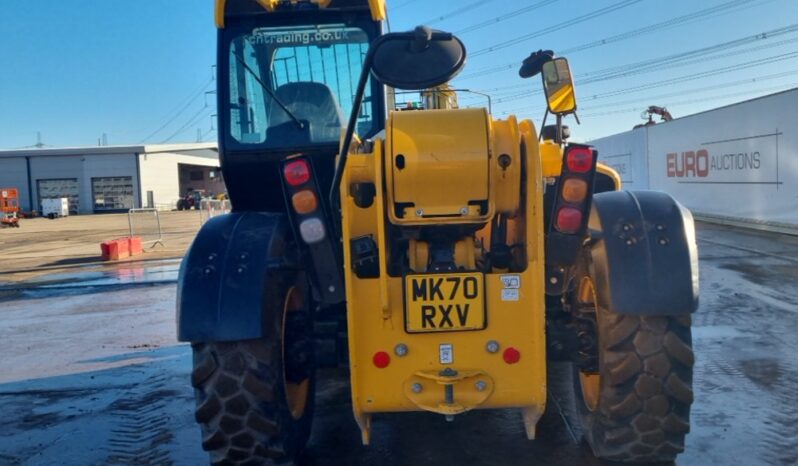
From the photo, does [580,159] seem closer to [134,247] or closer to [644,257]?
[644,257]

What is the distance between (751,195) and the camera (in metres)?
17.4

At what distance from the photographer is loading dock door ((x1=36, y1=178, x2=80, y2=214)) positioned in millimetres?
57719

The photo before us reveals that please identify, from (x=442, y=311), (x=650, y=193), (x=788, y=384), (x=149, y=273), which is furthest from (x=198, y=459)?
(x=149, y=273)

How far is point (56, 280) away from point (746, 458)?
1379cm

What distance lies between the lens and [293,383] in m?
4.05

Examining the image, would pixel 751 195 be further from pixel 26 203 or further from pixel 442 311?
pixel 26 203

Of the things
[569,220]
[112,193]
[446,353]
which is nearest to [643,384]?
[569,220]

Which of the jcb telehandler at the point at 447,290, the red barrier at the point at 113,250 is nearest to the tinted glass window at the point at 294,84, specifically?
the jcb telehandler at the point at 447,290

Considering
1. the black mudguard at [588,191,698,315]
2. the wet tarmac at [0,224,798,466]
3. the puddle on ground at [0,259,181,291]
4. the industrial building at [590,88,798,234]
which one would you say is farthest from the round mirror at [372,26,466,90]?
the industrial building at [590,88,798,234]

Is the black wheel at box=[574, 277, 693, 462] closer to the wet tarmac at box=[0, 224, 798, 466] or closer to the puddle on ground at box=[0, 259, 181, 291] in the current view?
the wet tarmac at box=[0, 224, 798, 466]

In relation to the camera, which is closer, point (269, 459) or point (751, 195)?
point (269, 459)

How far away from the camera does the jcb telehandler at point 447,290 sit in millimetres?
3367

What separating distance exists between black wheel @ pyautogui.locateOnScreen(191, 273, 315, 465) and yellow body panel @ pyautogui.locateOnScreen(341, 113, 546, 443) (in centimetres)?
47

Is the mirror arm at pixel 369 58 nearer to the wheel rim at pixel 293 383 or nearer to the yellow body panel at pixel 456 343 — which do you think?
the yellow body panel at pixel 456 343
